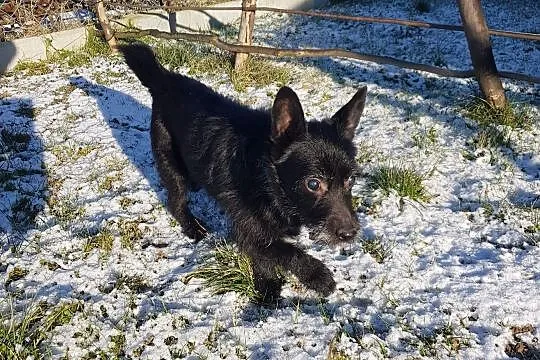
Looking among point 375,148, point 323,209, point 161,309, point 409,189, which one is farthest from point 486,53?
point 161,309

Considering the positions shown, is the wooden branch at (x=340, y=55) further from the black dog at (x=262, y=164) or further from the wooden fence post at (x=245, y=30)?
the black dog at (x=262, y=164)

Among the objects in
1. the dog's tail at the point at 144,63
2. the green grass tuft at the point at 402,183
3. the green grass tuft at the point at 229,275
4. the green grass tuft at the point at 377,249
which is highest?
the dog's tail at the point at 144,63

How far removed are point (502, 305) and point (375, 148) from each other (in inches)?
90.5

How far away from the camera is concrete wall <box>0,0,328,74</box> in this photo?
6758mm

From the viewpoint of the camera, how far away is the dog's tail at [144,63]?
380 centimetres

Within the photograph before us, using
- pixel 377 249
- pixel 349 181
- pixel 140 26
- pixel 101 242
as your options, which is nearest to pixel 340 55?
pixel 377 249

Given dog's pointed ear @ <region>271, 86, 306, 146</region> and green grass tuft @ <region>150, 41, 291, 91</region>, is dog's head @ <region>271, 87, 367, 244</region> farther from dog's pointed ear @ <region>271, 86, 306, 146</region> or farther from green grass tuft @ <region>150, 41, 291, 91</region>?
green grass tuft @ <region>150, 41, 291, 91</region>

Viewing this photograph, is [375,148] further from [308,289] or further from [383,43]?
[383,43]

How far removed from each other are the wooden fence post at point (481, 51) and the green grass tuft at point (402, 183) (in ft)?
5.22

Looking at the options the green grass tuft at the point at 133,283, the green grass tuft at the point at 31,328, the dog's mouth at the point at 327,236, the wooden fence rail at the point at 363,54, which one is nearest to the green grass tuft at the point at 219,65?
the wooden fence rail at the point at 363,54

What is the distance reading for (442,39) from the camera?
739cm

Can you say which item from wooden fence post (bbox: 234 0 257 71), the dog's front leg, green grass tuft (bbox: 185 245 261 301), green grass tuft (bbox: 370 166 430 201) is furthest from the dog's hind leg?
wooden fence post (bbox: 234 0 257 71)

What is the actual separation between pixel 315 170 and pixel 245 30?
4.06m

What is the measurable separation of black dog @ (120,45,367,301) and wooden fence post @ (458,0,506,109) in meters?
2.69
